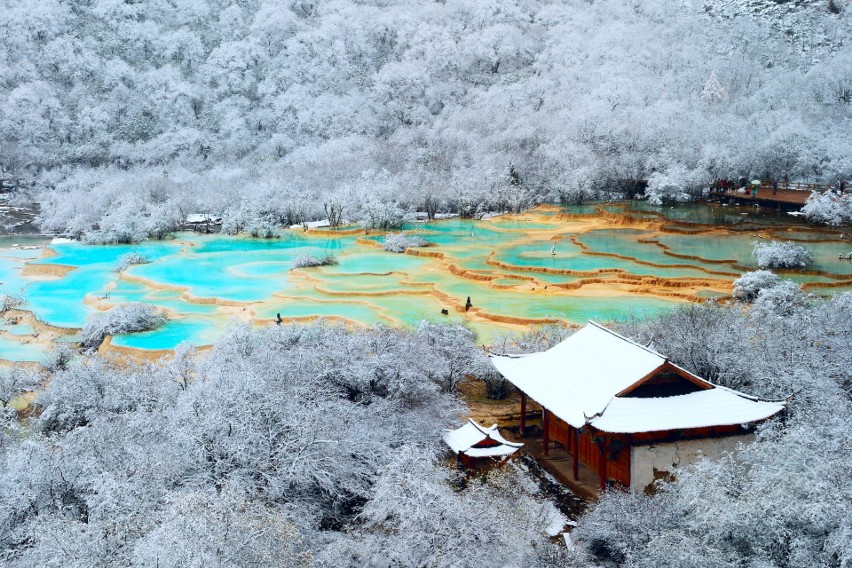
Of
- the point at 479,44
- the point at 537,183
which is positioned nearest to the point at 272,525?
the point at 537,183

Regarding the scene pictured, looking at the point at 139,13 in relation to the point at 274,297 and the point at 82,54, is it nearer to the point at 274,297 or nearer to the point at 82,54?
the point at 82,54

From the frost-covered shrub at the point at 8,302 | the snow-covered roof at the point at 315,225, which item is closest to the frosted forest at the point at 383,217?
the snow-covered roof at the point at 315,225

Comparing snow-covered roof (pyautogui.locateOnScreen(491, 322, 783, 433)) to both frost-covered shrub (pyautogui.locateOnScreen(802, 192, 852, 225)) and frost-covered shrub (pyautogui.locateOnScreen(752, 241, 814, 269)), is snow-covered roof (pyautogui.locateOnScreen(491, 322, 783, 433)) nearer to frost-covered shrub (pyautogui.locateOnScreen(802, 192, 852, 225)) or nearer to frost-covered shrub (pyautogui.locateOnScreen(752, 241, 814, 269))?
frost-covered shrub (pyautogui.locateOnScreen(752, 241, 814, 269))

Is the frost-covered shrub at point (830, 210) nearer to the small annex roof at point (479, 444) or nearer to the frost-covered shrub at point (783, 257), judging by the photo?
the frost-covered shrub at point (783, 257)

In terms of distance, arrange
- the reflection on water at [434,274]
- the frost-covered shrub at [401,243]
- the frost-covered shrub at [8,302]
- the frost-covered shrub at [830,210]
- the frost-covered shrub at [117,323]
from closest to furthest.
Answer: the frost-covered shrub at [117,323] → the reflection on water at [434,274] → the frost-covered shrub at [8,302] → the frost-covered shrub at [401,243] → the frost-covered shrub at [830,210]

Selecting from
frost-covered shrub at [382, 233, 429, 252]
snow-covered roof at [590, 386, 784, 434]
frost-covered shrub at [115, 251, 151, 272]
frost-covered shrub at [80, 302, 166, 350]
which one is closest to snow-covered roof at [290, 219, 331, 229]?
frost-covered shrub at [382, 233, 429, 252]

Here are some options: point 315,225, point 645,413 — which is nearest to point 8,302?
point 315,225
